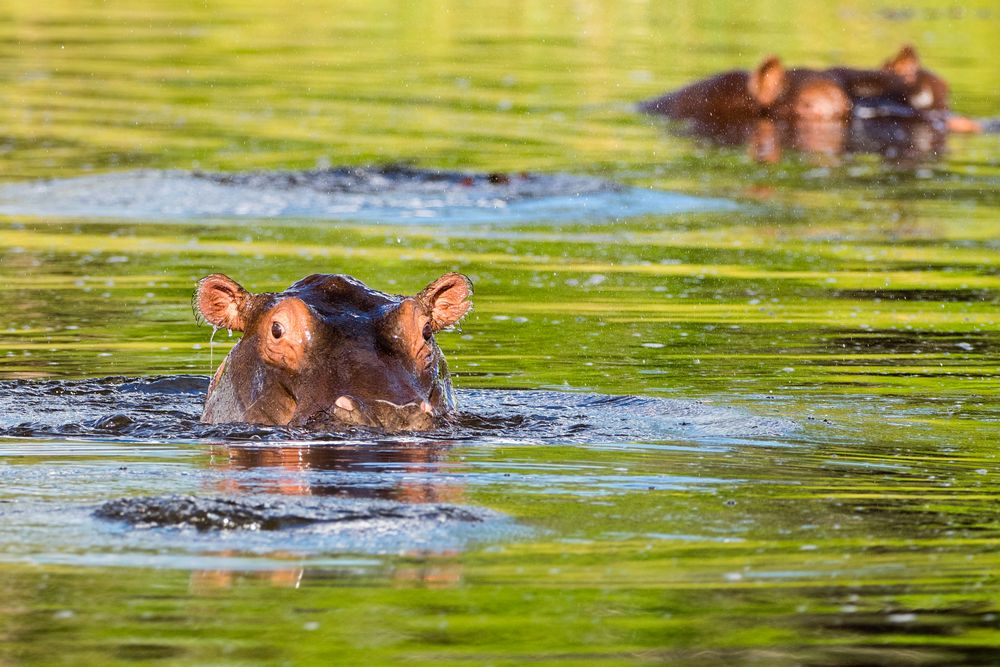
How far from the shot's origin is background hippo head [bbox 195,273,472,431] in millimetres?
7883

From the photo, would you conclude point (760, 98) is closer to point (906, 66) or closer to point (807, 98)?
point (807, 98)

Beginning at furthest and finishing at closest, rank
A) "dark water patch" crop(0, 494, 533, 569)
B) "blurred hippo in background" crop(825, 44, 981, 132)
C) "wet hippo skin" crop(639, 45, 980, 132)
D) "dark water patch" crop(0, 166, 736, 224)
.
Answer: "blurred hippo in background" crop(825, 44, 981, 132) → "wet hippo skin" crop(639, 45, 980, 132) → "dark water patch" crop(0, 166, 736, 224) → "dark water patch" crop(0, 494, 533, 569)

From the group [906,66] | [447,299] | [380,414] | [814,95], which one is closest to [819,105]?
[814,95]

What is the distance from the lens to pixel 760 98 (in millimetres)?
25500

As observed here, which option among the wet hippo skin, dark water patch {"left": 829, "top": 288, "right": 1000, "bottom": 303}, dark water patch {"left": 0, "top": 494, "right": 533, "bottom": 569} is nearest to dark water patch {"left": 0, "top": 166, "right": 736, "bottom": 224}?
dark water patch {"left": 829, "top": 288, "right": 1000, "bottom": 303}

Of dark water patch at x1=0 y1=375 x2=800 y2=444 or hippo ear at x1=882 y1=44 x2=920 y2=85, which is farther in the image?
hippo ear at x1=882 y1=44 x2=920 y2=85

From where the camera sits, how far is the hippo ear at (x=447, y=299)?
27.3ft

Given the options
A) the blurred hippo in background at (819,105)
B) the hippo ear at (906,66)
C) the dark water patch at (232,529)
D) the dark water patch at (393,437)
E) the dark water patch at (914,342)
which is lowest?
the dark water patch at (914,342)

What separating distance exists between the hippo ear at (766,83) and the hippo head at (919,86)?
1479 millimetres

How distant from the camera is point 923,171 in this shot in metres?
20.8

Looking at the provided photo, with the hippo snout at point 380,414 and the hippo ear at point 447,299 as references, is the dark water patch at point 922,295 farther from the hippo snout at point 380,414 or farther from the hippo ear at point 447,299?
the hippo snout at point 380,414

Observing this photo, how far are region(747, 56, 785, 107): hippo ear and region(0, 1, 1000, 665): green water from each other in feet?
5.55

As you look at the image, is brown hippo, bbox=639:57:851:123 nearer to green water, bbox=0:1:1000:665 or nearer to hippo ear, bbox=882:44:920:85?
hippo ear, bbox=882:44:920:85

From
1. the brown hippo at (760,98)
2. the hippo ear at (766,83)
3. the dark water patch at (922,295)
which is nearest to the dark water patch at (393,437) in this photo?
the dark water patch at (922,295)
